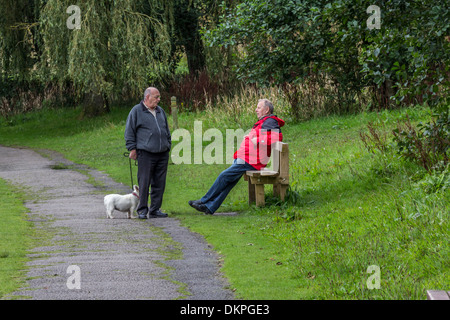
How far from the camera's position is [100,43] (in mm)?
27938

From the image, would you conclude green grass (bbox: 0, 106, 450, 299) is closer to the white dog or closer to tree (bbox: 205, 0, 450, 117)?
the white dog

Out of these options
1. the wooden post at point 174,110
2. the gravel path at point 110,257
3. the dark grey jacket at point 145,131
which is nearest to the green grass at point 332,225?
the gravel path at point 110,257

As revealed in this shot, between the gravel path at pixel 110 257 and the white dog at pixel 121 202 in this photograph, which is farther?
the white dog at pixel 121 202

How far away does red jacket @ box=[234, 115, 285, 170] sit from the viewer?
12.2 m

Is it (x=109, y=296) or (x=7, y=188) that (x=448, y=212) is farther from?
(x=7, y=188)

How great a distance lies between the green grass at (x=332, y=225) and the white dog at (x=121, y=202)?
85cm

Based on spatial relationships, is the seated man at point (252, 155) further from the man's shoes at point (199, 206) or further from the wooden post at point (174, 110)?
the wooden post at point (174, 110)

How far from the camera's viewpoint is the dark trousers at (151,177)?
12.4 m

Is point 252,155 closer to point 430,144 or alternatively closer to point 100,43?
point 430,144

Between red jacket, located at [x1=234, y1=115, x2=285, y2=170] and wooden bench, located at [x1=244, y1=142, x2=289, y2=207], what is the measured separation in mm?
142

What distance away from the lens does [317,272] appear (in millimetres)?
7570

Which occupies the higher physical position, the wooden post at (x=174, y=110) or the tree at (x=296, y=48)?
the tree at (x=296, y=48)

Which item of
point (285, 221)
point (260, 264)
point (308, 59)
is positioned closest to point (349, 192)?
point (285, 221)

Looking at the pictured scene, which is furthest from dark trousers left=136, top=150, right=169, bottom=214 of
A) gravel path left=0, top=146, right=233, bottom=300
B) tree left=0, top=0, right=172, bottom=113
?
tree left=0, top=0, right=172, bottom=113
